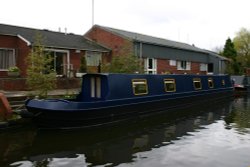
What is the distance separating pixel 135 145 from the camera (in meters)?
9.71

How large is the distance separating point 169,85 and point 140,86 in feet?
8.83

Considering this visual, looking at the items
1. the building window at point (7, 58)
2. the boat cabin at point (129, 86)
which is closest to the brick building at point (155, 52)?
the boat cabin at point (129, 86)

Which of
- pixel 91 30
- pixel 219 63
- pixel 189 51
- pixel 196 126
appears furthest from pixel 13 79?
pixel 219 63

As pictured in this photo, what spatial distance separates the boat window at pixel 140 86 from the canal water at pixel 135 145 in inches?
51.6

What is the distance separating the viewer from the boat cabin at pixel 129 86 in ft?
42.4

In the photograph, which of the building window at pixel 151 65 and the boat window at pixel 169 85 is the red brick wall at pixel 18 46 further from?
the building window at pixel 151 65

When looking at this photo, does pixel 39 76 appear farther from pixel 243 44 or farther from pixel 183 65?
pixel 243 44

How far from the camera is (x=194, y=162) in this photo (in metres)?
7.83

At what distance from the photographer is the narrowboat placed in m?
11.2

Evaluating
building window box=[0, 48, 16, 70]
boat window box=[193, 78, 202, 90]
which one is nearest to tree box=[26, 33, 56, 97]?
building window box=[0, 48, 16, 70]

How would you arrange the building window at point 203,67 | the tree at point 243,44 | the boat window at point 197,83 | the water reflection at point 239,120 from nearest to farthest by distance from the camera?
the water reflection at point 239,120, the boat window at point 197,83, the building window at point 203,67, the tree at point 243,44

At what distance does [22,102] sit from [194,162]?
8369 mm

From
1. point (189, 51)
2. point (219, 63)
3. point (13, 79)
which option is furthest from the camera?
point (219, 63)

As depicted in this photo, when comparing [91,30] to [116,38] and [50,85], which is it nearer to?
[116,38]
